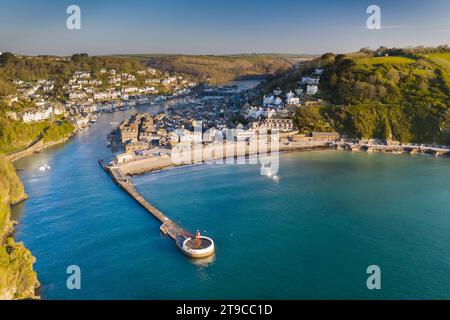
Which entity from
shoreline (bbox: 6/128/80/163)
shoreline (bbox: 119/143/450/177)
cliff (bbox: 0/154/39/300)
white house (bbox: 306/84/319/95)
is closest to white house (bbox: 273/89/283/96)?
white house (bbox: 306/84/319/95)

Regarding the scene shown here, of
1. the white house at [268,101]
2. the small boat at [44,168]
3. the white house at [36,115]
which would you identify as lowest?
the small boat at [44,168]

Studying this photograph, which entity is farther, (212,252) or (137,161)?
(137,161)

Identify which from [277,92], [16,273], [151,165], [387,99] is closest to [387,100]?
[387,99]

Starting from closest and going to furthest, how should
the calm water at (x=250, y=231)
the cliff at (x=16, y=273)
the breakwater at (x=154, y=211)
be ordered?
the cliff at (x=16, y=273), the calm water at (x=250, y=231), the breakwater at (x=154, y=211)

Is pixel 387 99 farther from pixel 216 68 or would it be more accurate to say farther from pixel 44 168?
pixel 216 68

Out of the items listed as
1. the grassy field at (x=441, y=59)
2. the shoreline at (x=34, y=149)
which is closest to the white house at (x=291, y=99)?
the grassy field at (x=441, y=59)

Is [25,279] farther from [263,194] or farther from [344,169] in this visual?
[344,169]

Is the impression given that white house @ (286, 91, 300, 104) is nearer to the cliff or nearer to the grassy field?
the grassy field

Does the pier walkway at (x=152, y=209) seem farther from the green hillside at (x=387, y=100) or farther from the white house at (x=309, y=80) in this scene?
the white house at (x=309, y=80)
